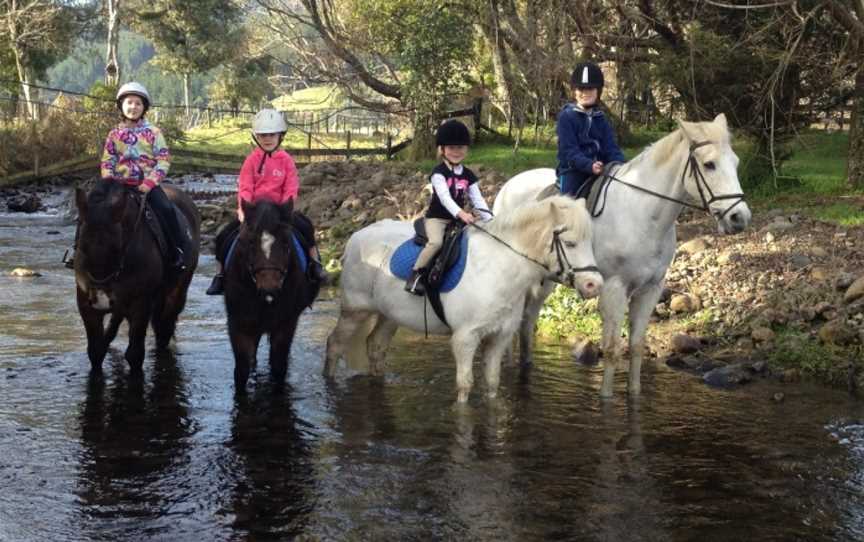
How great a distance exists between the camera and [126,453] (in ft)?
21.3

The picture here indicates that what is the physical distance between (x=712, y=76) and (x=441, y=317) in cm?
905

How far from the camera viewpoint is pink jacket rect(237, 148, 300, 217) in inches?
315

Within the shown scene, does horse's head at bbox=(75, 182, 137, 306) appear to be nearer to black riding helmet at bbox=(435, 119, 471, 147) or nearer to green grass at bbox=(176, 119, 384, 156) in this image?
black riding helmet at bbox=(435, 119, 471, 147)

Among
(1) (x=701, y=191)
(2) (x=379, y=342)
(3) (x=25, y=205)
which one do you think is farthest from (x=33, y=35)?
(1) (x=701, y=191)

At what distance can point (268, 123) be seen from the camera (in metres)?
7.84

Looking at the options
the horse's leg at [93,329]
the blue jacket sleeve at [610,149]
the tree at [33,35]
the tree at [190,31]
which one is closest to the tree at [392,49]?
the tree at [33,35]

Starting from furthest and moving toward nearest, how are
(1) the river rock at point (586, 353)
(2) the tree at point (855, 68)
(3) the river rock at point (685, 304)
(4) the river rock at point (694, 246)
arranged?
(2) the tree at point (855, 68) → (4) the river rock at point (694, 246) → (3) the river rock at point (685, 304) → (1) the river rock at point (586, 353)

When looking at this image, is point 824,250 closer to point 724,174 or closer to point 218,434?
point 724,174

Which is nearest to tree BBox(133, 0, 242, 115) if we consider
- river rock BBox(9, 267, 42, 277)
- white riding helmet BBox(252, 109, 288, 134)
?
river rock BBox(9, 267, 42, 277)

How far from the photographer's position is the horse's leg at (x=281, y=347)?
7695mm

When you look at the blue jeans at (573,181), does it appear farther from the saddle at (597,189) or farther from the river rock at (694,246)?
the river rock at (694,246)

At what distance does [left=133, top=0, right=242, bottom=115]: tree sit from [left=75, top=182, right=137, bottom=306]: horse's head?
48.9 metres

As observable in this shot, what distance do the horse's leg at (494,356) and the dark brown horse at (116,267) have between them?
309cm

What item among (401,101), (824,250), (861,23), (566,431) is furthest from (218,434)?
(401,101)
